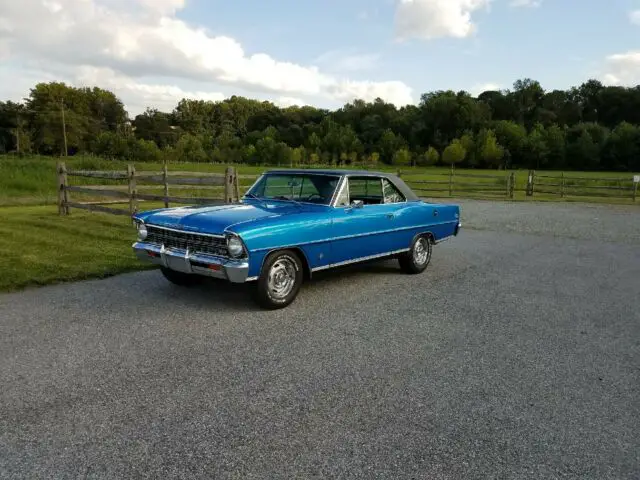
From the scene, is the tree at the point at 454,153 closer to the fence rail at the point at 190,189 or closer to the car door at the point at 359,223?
the fence rail at the point at 190,189

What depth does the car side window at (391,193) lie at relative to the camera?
696cm

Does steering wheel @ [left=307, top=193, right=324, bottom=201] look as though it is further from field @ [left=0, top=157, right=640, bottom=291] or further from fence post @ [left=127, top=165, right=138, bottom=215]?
fence post @ [left=127, top=165, right=138, bottom=215]

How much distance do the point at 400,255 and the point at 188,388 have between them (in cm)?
419

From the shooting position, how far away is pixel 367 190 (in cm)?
683

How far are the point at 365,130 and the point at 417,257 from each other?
106107mm

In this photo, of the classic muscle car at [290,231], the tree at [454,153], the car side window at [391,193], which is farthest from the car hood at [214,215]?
the tree at [454,153]

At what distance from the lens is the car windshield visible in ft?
20.2

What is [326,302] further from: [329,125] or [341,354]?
[329,125]

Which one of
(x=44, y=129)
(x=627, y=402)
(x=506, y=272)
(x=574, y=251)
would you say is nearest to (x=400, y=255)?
(x=506, y=272)

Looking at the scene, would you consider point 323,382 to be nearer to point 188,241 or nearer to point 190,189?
point 188,241

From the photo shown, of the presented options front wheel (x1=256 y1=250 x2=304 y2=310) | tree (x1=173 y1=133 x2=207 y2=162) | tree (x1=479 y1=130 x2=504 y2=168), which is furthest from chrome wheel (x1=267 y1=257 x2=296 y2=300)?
tree (x1=173 y1=133 x2=207 y2=162)

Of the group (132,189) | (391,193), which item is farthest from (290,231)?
(132,189)

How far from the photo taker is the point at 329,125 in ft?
356

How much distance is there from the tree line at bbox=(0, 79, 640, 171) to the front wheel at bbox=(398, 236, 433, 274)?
69.1 meters
